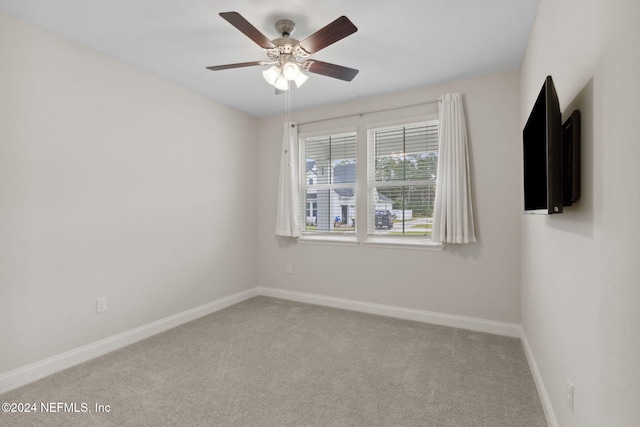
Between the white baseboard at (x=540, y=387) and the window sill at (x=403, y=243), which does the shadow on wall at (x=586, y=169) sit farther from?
the window sill at (x=403, y=243)

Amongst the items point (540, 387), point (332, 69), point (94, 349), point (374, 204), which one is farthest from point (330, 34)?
point (94, 349)

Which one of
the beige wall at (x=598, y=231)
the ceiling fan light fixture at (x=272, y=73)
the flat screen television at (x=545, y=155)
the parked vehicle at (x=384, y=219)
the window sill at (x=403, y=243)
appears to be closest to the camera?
the beige wall at (x=598, y=231)

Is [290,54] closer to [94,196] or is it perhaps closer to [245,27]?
[245,27]

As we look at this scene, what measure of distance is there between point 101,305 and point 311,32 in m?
2.86

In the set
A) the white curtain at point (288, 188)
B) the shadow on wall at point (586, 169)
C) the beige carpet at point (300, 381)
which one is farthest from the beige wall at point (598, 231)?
the white curtain at point (288, 188)

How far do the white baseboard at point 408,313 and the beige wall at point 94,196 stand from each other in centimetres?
97

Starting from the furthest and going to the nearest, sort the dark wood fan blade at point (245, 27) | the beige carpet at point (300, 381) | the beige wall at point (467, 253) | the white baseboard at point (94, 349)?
the beige wall at point (467, 253) → the white baseboard at point (94, 349) → the beige carpet at point (300, 381) → the dark wood fan blade at point (245, 27)

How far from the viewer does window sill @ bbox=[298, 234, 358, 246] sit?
3.98 m

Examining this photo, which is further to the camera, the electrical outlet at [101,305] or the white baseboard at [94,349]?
the electrical outlet at [101,305]

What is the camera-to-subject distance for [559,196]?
→ 1.32 metres

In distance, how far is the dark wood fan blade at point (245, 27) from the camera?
1775 millimetres

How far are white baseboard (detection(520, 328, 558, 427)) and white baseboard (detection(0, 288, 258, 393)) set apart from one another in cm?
322

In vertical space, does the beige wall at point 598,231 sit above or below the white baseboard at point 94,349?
above

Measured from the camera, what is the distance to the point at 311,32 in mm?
2475
